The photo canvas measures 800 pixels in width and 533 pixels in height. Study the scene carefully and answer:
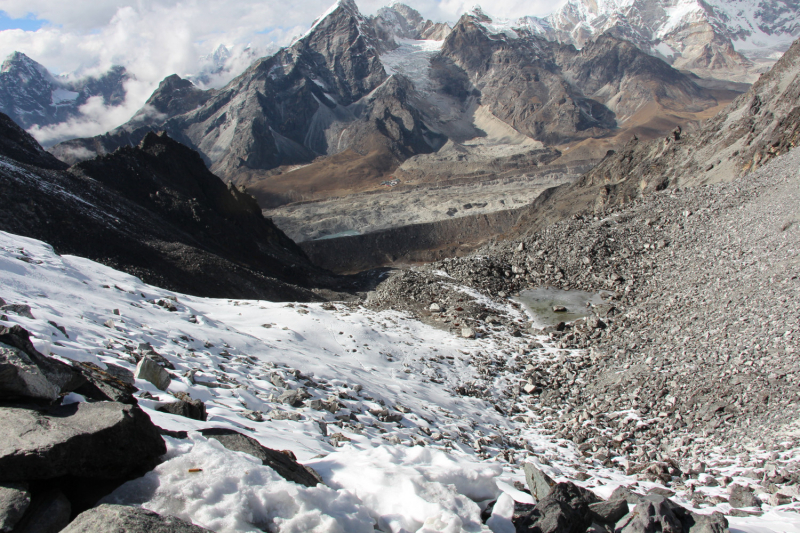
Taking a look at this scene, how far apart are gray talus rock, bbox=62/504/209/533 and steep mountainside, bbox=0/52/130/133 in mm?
216416

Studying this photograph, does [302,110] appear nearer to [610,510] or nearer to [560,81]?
[560,81]

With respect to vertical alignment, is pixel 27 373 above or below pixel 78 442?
above

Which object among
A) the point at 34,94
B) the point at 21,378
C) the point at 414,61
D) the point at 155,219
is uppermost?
the point at 414,61

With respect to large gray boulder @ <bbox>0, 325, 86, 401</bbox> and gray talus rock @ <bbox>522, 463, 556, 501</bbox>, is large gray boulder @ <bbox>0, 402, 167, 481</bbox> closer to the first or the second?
large gray boulder @ <bbox>0, 325, 86, 401</bbox>

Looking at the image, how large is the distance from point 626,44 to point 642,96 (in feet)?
113

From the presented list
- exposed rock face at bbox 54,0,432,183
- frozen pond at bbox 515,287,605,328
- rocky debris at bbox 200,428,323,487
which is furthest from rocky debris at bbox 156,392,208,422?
exposed rock face at bbox 54,0,432,183

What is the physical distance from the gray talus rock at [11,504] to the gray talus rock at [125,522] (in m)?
0.34

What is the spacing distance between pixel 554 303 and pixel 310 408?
45.1 feet

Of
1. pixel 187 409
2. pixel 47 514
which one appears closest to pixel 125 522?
pixel 47 514

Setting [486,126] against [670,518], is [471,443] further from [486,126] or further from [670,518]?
[486,126]

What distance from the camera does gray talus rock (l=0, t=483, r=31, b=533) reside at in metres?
3.09

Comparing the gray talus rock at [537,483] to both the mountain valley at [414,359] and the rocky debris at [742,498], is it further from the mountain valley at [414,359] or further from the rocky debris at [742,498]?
Answer: the rocky debris at [742,498]

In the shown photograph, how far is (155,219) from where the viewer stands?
27641 mm

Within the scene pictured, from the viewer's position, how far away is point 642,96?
143 metres
